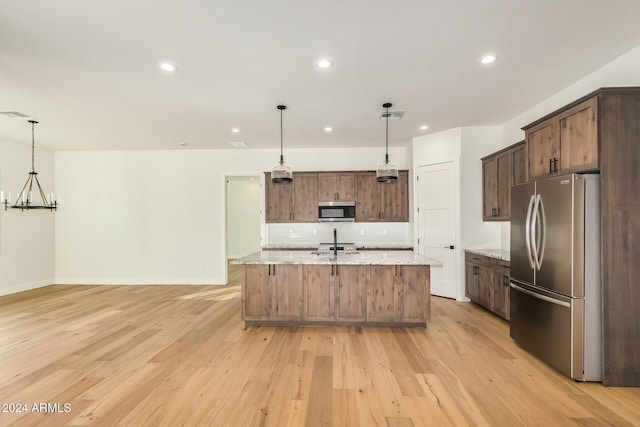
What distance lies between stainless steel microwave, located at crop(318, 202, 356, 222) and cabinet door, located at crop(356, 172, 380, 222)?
150 millimetres

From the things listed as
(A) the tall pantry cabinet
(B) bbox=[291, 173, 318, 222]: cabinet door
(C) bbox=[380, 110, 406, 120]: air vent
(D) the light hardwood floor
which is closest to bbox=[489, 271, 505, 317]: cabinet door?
(D) the light hardwood floor

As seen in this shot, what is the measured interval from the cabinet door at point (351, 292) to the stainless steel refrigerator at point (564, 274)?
1739 mm

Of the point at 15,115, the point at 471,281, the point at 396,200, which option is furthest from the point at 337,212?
the point at 15,115

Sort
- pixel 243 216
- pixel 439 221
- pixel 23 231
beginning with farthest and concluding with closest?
pixel 243 216, pixel 23 231, pixel 439 221

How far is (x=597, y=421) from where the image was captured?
1.99 metres

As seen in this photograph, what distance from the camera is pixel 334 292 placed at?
3.70 meters

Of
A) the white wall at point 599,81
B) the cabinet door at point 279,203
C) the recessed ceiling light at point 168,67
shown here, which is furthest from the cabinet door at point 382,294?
the recessed ceiling light at point 168,67

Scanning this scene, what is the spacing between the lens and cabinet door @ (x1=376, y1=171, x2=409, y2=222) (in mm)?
5789

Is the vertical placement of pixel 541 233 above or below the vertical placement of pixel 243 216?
below

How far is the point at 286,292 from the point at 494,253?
311cm

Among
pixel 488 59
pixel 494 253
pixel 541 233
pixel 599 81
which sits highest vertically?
pixel 488 59

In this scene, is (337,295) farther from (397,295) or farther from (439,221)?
(439,221)

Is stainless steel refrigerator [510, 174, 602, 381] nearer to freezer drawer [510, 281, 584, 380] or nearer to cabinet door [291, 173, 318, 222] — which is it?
freezer drawer [510, 281, 584, 380]

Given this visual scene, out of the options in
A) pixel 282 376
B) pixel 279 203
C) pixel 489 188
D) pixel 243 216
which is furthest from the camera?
pixel 243 216
